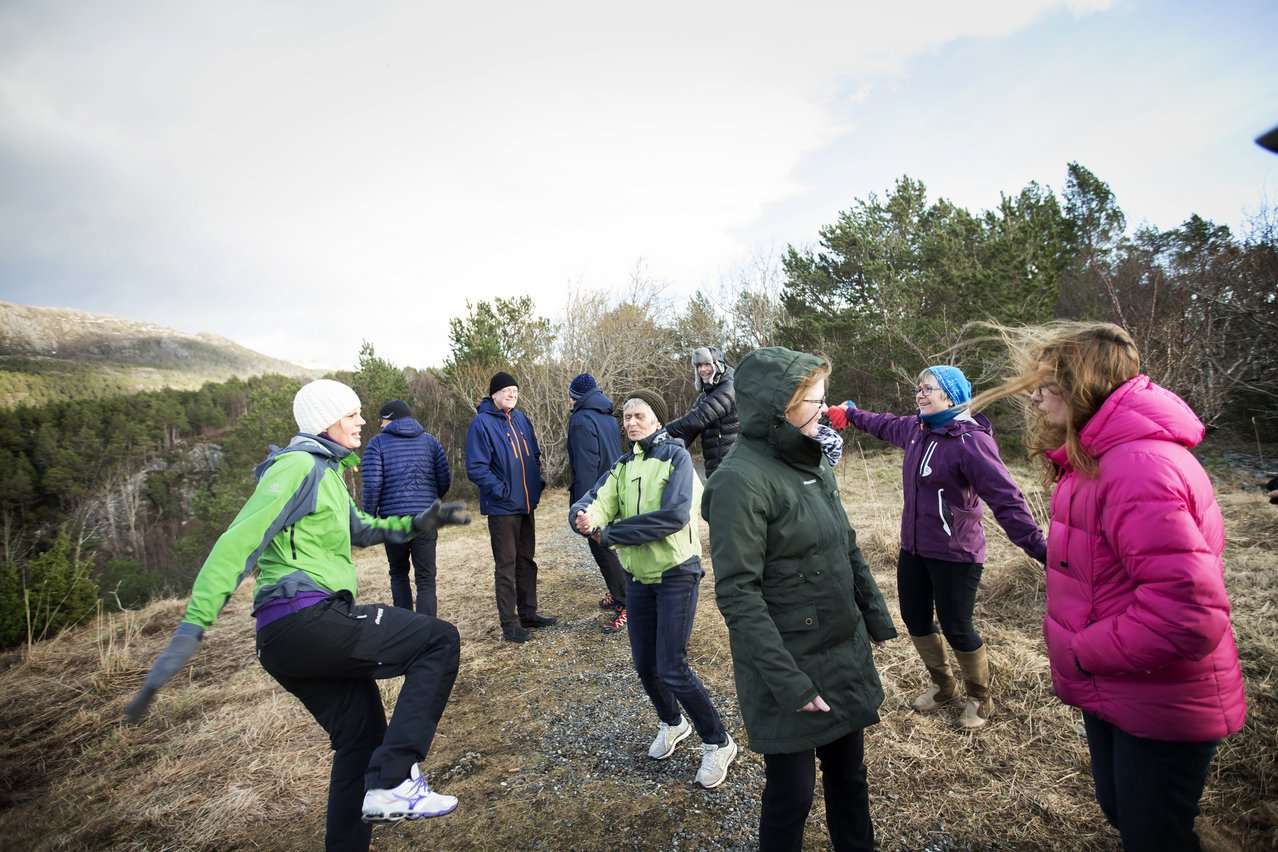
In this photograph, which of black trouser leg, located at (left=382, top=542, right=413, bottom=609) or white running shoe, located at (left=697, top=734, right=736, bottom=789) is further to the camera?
black trouser leg, located at (left=382, top=542, right=413, bottom=609)

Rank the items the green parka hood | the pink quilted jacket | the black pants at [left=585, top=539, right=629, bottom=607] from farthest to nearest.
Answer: the black pants at [left=585, top=539, right=629, bottom=607], the green parka hood, the pink quilted jacket

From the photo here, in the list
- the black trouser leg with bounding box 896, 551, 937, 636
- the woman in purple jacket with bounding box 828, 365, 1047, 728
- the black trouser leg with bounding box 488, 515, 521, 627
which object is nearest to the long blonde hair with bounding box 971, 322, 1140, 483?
the woman in purple jacket with bounding box 828, 365, 1047, 728

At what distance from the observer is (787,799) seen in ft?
6.02

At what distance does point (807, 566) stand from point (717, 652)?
110 inches

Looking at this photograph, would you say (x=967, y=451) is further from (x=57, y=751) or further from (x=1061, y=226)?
(x=1061, y=226)

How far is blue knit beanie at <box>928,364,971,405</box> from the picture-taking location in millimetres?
2953

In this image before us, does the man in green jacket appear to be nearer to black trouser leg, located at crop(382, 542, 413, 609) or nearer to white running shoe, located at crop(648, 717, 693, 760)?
white running shoe, located at crop(648, 717, 693, 760)

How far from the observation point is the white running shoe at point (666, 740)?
10.2ft

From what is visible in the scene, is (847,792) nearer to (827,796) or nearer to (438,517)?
(827,796)

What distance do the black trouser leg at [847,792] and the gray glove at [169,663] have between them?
211cm

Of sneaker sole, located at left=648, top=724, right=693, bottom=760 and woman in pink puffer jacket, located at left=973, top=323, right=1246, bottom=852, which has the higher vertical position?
woman in pink puffer jacket, located at left=973, top=323, right=1246, bottom=852

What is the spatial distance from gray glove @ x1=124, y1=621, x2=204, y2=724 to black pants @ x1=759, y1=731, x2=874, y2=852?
6.18 feet

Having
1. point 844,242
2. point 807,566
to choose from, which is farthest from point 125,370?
point 807,566

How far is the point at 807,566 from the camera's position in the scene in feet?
6.29
